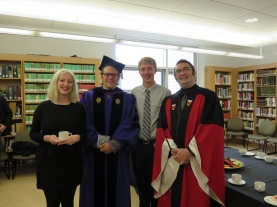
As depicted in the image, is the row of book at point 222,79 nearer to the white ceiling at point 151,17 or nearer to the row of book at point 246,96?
the row of book at point 246,96

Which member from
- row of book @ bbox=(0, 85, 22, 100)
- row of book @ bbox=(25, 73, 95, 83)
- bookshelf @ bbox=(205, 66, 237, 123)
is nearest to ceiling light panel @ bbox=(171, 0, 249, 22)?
row of book @ bbox=(25, 73, 95, 83)

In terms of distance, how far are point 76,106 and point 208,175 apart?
127 centimetres

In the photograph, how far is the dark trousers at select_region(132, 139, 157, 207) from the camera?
234 centimetres

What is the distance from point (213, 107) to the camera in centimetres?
208

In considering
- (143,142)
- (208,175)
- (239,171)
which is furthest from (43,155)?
(239,171)

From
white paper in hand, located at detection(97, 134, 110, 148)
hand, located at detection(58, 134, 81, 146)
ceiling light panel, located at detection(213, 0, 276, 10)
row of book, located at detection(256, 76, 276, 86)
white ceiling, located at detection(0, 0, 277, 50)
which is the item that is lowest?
white paper in hand, located at detection(97, 134, 110, 148)

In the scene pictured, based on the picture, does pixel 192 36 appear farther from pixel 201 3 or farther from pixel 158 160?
pixel 158 160

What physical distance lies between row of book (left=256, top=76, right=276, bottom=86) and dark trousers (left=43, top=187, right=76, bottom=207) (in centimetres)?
639

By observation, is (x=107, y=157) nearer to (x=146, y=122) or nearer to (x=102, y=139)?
(x=102, y=139)

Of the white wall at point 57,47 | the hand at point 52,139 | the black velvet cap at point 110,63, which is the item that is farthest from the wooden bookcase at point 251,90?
the hand at point 52,139

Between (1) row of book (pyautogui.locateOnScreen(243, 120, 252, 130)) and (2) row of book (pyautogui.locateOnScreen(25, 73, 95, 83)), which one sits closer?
(2) row of book (pyautogui.locateOnScreen(25, 73, 95, 83))

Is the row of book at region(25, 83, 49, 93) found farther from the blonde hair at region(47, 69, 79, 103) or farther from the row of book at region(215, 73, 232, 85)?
the row of book at region(215, 73, 232, 85)

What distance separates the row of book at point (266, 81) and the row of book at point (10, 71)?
6.47 metres

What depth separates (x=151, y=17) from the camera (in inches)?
185
